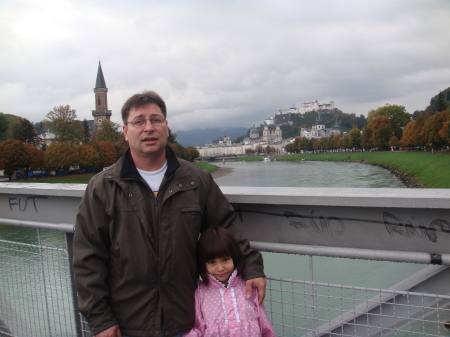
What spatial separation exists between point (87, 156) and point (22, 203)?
171 ft

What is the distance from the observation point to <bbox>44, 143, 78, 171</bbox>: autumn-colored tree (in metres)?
50.1

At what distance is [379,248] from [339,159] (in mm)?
98866

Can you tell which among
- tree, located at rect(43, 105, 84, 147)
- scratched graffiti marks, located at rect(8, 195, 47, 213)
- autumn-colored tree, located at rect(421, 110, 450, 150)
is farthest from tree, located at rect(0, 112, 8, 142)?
scratched graffiti marks, located at rect(8, 195, 47, 213)

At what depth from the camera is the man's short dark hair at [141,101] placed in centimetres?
253

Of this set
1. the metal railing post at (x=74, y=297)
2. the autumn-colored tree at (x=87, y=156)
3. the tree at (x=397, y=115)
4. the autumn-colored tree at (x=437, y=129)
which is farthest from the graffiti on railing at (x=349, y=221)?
the tree at (x=397, y=115)

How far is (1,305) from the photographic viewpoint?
4.32m

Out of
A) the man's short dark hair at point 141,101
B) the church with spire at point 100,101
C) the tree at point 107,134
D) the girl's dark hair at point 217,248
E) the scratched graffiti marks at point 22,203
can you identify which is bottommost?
the girl's dark hair at point 217,248

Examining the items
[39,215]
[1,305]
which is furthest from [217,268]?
[1,305]

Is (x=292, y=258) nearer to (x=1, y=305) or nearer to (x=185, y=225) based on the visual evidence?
(x=1, y=305)

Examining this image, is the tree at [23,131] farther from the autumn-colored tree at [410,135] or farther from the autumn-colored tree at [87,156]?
the autumn-colored tree at [410,135]

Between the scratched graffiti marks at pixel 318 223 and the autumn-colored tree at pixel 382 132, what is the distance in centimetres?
8312

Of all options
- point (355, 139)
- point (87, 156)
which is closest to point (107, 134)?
point (87, 156)

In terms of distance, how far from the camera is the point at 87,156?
53.4 meters

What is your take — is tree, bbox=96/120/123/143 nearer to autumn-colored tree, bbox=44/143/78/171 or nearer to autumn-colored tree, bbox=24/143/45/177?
autumn-colored tree, bbox=44/143/78/171
